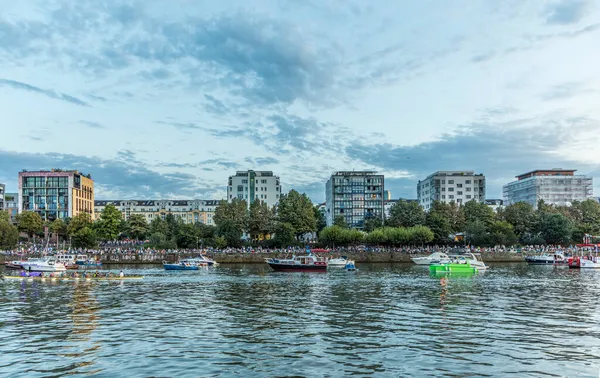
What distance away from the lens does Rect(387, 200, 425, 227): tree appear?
6457 inches

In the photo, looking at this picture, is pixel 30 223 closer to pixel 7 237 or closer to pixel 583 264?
pixel 7 237

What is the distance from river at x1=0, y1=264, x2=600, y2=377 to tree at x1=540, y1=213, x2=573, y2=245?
10008cm

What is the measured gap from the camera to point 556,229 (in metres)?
155

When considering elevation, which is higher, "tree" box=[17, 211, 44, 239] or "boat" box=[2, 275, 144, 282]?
"tree" box=[17, 211, 44, 239]

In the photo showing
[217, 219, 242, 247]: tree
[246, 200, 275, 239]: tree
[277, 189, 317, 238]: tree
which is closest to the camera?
[217, 219, 242, 247]: tree

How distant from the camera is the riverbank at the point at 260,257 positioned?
13200cm

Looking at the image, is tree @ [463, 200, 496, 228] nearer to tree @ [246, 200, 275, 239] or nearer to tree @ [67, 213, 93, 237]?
tree @ [246, 200, 275, 239]

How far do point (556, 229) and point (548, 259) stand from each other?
2912 cm

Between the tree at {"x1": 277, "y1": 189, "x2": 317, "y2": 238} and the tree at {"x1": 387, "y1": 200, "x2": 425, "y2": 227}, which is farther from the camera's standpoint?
the tree at {"x1": 387, "y1": 200, "x2": 425, "y2": 227}

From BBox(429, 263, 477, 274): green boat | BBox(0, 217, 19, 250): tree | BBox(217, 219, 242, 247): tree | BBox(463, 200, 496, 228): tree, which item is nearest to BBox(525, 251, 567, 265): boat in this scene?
BBox(463, 200, 496, 228): tree

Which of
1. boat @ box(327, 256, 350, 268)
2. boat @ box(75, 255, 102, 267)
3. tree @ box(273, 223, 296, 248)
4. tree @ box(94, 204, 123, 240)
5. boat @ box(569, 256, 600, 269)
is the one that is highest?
tree @ box(94, 204, 123, 240)

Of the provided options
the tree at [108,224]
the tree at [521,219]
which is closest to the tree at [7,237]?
the tree at [108,224]

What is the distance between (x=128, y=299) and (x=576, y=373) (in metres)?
41.8

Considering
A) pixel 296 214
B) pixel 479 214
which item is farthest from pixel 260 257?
pixel 479 214
